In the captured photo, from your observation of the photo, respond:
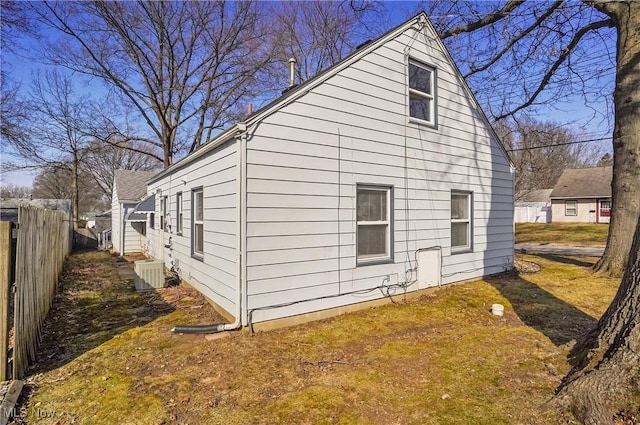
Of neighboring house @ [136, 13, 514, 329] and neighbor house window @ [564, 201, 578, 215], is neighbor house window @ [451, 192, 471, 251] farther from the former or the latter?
neighbor house window @ [564, 201, 578, 215]

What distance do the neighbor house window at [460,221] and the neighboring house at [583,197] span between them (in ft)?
101

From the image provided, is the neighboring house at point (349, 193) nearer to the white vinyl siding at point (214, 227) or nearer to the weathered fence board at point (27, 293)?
the white vinyl siding at point (214, 227)

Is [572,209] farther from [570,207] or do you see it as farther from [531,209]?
[531,209]

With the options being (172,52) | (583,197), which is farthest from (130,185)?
(583,197)

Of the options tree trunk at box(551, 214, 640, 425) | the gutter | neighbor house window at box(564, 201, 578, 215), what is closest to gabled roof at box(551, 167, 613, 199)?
neighbor house window at box(564, 201, 578, 215)

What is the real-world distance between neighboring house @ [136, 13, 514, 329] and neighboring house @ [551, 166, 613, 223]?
30.5m

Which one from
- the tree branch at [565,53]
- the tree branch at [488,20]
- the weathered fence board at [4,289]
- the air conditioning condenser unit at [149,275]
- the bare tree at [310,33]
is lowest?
the air conditioning condenser unit at [149,275]

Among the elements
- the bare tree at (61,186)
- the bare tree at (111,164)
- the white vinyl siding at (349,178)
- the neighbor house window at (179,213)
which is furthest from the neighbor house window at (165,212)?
the bare tree at (61,186)

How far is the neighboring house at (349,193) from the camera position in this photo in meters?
4.98

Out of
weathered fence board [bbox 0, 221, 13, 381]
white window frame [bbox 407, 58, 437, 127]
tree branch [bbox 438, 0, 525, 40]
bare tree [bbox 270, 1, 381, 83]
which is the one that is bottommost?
A: weathered fence board [bbox 0, 221, 13, 381]

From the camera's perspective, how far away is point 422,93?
7047 mm

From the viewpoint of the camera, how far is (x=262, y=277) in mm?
4910

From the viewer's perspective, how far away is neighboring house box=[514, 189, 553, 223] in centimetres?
3766

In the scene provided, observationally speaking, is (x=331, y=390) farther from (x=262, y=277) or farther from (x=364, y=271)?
(x=364, y=271)
